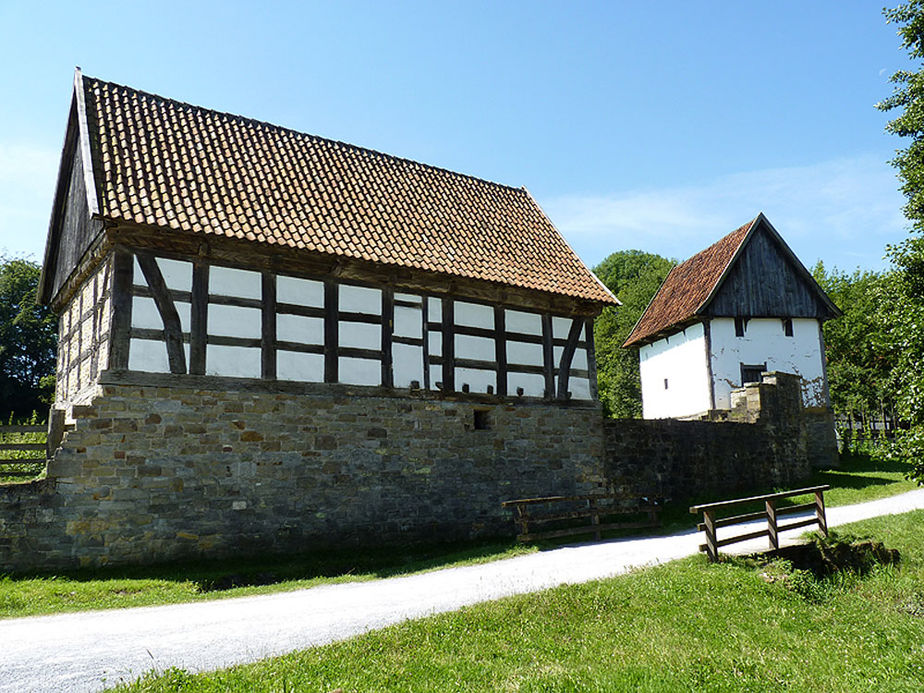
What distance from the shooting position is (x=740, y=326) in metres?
24.6

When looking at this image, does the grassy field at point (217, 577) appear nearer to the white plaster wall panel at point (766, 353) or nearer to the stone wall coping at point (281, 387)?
the stone wall coping at point (281, 387)

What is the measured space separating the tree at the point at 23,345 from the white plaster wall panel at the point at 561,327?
2612 centimetres

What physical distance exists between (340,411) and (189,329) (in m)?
3.24

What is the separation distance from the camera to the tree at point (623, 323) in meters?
44.0

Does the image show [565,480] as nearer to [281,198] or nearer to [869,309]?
[281,198]

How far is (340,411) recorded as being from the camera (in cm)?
1363

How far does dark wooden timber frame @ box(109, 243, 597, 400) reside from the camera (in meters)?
12.0

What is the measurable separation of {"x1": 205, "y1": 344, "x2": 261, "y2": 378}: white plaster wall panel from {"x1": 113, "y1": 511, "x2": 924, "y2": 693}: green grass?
6.82 meters

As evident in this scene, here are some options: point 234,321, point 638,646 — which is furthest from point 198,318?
point 638,646

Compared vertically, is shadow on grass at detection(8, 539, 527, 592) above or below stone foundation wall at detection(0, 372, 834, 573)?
below

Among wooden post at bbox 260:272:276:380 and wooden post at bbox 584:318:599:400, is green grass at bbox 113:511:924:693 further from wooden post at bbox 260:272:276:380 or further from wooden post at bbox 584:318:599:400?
wooden post at bbox 584:318:599:400

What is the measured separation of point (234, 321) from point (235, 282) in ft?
2.47

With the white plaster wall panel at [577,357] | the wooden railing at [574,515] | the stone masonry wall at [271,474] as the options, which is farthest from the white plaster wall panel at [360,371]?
the white plaster wall panel at [577,357]

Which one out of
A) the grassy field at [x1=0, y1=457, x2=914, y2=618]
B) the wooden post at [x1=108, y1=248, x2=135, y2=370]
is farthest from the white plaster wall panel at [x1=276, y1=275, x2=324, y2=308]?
the grassy field at [x1=0, y1=457, x2=914, y2=618]
